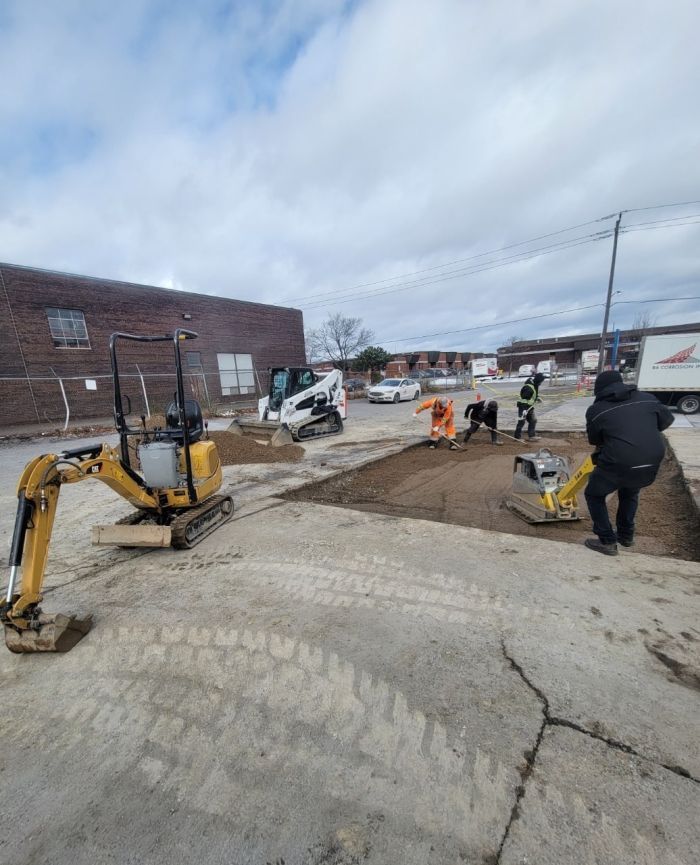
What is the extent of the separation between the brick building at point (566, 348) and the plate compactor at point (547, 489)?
185 ft

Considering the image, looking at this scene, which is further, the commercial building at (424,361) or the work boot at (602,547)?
the commercial building at (424,361)

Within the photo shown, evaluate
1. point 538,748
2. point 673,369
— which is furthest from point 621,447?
point 673,369

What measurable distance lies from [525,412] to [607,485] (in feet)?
21.0

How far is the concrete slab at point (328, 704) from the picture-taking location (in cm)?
151

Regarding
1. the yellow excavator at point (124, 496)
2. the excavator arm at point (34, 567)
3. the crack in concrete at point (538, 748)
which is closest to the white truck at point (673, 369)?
the crack in concrete at point (538, 748)

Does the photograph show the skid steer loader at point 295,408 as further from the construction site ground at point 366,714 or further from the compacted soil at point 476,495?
the construction site ground at point 366,714

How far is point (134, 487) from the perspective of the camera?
142 inches

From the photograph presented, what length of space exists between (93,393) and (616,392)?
2184 centimetres

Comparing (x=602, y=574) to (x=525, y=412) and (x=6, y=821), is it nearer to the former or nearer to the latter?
(x=6, y=821)

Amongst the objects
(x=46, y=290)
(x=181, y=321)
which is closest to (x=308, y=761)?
(x=46, y=290)

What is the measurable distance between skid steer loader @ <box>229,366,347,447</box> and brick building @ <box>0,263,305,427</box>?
27.0 ft

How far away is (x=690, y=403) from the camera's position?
13.9 metres

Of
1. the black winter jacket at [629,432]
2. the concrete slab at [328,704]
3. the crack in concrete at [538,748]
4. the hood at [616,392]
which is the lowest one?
the concrete slab at [328,704]

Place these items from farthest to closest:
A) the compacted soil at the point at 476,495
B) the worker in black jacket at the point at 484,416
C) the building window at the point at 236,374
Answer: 1. the building window at the point at 236,374
2. the worker in black jacket at the point at 484,416
3. the compacted soil at the point at 476,495
